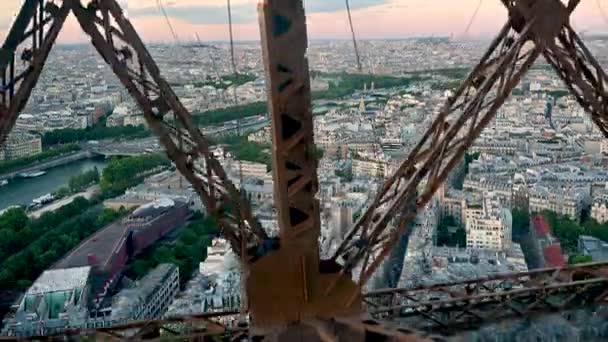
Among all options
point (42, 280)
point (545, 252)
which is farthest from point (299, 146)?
point (545, 252)

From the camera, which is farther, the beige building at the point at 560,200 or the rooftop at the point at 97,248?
the beige building at the point at 560,200

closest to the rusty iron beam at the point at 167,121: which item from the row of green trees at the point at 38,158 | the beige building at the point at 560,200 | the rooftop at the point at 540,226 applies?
the rooftop at the point at 540,226

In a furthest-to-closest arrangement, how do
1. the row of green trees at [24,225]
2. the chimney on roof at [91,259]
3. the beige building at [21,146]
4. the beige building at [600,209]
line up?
the beige building at [21,146]
the beige building at [600,209]
the row of green trees at [24,225]
the chimney on roof at [91,259]

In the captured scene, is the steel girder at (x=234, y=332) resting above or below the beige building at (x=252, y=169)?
Answer: below

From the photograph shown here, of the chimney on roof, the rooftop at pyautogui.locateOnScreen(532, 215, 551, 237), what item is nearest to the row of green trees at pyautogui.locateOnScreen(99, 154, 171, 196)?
the chimney on roof

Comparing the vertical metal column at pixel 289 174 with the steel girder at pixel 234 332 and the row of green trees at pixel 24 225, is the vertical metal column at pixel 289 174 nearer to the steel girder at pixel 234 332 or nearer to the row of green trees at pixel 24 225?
the steel girder at pixel 234 332

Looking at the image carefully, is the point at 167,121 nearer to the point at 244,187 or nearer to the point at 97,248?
the point at 244,187

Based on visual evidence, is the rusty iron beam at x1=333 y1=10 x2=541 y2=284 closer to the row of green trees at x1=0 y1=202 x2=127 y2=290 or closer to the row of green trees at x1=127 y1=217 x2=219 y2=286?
the row of green trees at x1=127 y1=217 x2=219 y2=286
